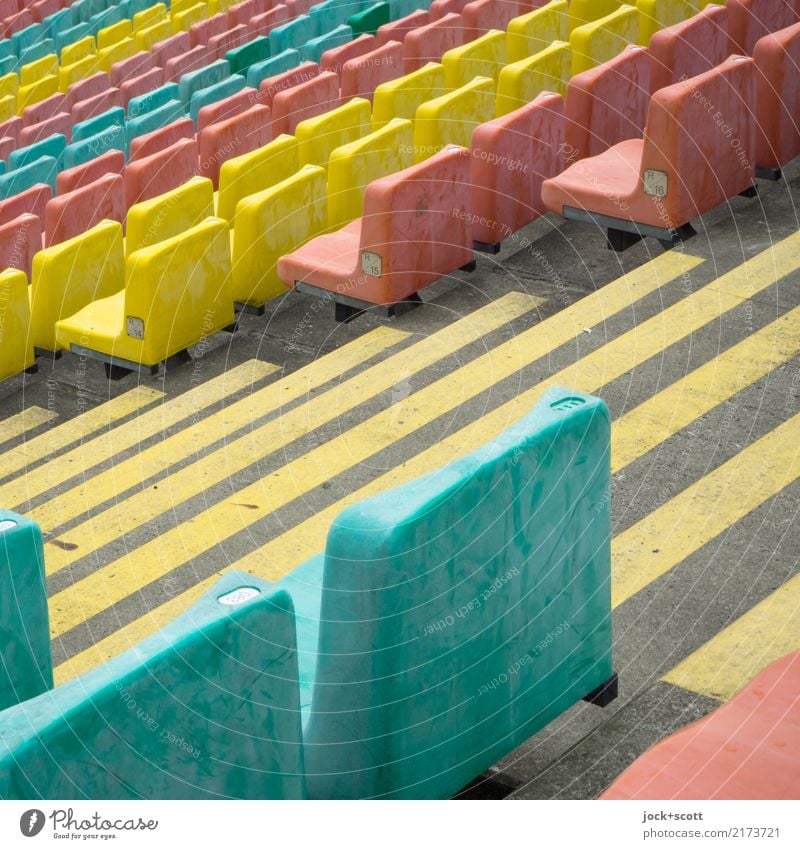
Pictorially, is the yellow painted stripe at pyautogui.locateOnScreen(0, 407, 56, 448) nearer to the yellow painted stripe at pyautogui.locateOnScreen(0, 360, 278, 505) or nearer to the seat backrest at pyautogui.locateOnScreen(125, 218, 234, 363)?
the yellow painted stripe at pyautogui.locateOnScreen(0, 360, 278, 505)

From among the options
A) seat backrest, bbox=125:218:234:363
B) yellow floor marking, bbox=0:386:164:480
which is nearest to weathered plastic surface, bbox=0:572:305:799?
yellow floor marking, bbox=0:386:164:480

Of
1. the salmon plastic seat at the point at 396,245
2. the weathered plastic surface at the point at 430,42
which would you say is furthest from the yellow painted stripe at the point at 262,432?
the weathered plastic surface at the point at 430,42

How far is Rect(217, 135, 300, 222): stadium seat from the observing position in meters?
9.61

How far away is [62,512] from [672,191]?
3.64m

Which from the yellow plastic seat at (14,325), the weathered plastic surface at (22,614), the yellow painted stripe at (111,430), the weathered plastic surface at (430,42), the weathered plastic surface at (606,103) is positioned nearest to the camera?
the weathered plastic surface at (22,614)

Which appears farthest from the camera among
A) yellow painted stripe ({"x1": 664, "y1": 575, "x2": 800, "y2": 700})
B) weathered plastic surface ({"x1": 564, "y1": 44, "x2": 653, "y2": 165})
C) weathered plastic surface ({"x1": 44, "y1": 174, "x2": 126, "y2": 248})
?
weathered plastic surface ({"x1": 44, "y1": 174, "x2": 126, "y2": 248})

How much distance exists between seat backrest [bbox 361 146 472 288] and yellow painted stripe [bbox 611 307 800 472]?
5.69 ft

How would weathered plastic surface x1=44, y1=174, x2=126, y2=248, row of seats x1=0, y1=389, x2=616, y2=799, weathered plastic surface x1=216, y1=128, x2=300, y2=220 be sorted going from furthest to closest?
weathered plastic surface x1=44, y1=174, x2=126, y2=248, weathered plastic surface x1=216, y1=128, x2=300, y2=220, row of seats x1=0, y1=389, x2=616, y2=799

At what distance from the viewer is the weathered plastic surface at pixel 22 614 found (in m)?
5.14

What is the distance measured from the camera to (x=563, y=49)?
34.4 feet

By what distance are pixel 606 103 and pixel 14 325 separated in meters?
3.56

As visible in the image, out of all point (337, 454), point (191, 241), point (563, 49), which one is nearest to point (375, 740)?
point (337, 454)

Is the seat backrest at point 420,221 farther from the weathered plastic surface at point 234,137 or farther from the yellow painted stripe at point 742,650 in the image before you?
the yellow painted stripe at point 742,650
